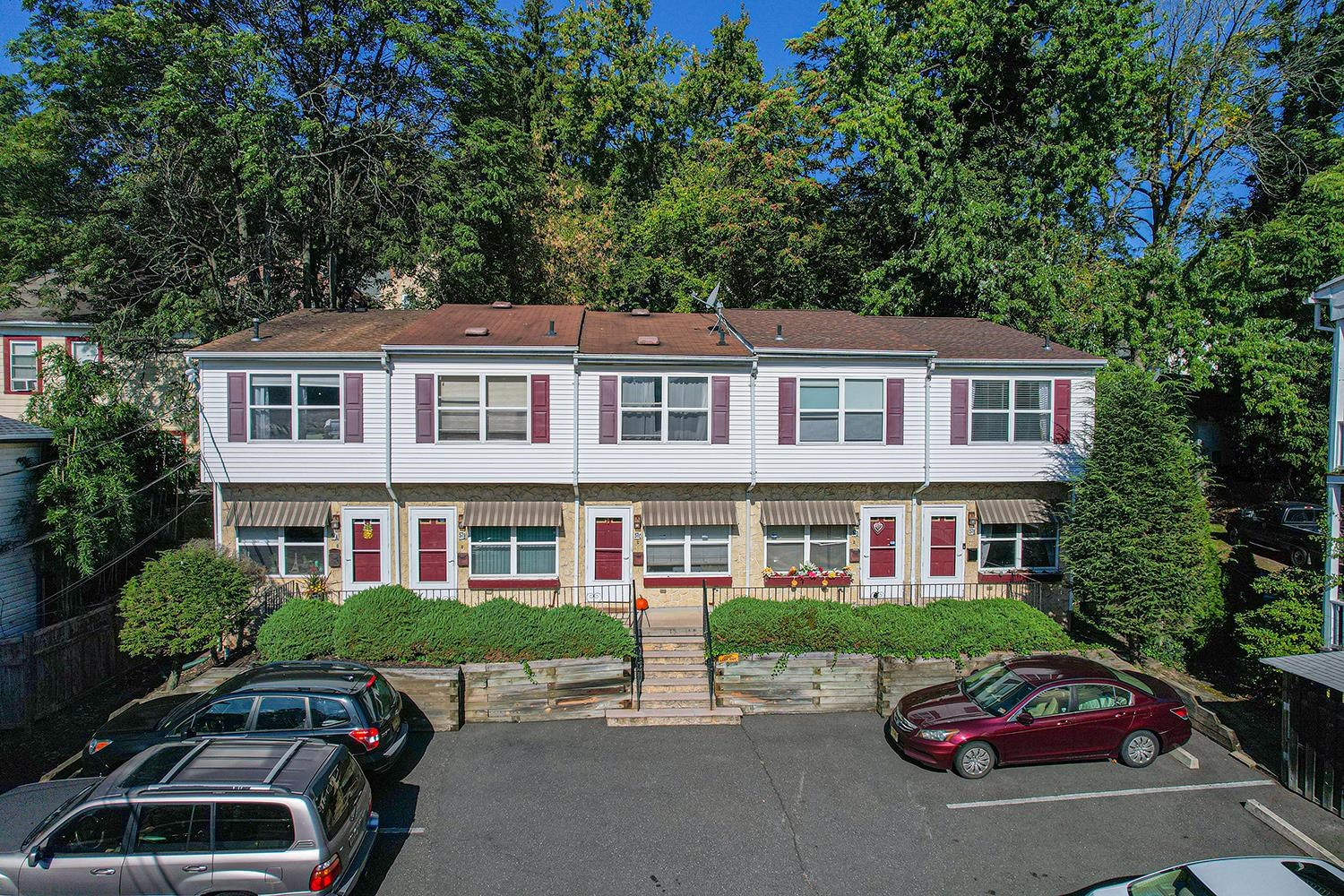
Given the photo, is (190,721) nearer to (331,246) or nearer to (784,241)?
Answer: (331,246)

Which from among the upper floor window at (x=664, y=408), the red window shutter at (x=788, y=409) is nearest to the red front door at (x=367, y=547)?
the upper floor window at (x=664, y=408)

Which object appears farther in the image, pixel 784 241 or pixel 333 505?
pixel 784 241

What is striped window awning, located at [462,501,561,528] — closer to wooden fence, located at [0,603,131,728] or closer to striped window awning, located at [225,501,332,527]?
striped window awning, located at [225,501,332,527]

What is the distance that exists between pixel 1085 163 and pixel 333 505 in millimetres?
26902

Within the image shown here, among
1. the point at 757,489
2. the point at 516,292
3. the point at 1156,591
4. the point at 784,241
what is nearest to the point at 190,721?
the point at 757,489

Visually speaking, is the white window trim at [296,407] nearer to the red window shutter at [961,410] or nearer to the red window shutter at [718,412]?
the red window shutter at [718,412]

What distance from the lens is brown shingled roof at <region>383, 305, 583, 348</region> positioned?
1662 centimetres

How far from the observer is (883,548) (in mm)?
17703

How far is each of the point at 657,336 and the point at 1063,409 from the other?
417 inches

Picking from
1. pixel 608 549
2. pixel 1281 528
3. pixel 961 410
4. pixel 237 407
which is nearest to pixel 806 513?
pixel 961 410

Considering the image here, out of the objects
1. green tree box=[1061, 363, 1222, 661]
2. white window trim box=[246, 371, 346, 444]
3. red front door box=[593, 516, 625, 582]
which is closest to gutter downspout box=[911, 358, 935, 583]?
green tree box=[1061, 363, 1222, 661]

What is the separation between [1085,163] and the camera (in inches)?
979

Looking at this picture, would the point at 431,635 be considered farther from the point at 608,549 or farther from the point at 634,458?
the point at 634,458

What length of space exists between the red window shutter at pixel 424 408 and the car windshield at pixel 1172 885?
14.8 m
